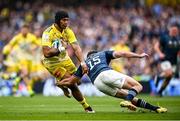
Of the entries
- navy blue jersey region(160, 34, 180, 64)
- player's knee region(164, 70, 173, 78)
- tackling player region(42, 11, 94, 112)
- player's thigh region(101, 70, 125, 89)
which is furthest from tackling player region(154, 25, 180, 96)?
player's thigh region(101, 70, 125, 89)

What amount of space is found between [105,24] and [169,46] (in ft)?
32.0

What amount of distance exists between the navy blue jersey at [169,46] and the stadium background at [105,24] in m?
2.74

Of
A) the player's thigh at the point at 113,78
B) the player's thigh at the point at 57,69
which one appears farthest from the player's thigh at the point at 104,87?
the player's thigh at the point at 57,69

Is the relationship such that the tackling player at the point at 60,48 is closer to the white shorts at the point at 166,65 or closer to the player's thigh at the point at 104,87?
the player's thigh at the point at 104,87

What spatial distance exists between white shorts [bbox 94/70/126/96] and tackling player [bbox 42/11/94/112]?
2.47 ft

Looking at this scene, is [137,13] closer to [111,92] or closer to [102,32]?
[102,32]

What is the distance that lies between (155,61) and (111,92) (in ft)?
49.2

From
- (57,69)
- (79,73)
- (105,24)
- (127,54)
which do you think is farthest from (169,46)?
(127,54)

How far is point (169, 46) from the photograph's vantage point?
89.4 ft

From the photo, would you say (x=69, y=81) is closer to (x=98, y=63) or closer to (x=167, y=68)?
(x=98, y=63)

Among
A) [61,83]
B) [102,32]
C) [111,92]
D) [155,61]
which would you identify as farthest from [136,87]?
[102,32]

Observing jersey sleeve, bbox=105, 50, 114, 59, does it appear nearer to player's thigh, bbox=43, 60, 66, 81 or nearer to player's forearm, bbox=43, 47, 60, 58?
player's forearm, bbox=43, 47, 60, 58

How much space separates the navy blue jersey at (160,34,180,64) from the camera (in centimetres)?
2722

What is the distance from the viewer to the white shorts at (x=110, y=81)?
17609 mm
